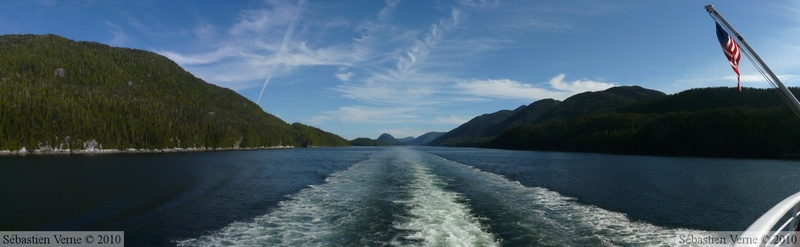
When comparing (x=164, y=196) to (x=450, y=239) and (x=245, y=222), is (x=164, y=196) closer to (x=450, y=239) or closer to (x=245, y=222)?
(x=245, y=222)

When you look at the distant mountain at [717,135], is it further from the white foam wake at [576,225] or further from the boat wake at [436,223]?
the boat wake at [436,223]

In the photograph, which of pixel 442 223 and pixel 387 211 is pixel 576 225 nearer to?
pixel 442 223

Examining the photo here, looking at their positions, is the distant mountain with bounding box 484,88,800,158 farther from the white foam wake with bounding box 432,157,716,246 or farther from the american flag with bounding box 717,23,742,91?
the american flag with bounding box 717,23,742,91

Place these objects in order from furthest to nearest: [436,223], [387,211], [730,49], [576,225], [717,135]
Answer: [717,135] < [387,211] < [576,225] < [436,223] < [730,49]

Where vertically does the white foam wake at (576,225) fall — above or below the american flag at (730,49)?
below

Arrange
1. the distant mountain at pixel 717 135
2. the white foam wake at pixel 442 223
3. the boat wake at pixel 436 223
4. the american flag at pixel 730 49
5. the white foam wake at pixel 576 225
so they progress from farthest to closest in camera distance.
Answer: the distant mountain at pixel 717 135 < the white foam wake at pixel 576 225 < the boat wake at pixel 436 223 < the white foam wake at pixel 442 223 < the american flag at pixel 730 49

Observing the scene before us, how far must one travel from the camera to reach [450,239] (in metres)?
19.3

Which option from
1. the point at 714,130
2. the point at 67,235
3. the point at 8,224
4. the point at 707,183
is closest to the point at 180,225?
the point at 67,235

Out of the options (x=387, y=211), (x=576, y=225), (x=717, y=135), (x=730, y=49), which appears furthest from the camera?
(x=717, y=135)

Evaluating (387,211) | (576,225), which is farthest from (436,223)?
(576,225)

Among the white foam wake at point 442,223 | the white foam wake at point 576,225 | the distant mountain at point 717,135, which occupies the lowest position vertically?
the white foam wake at point 576,225

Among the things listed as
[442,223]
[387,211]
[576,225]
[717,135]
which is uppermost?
[717,135]

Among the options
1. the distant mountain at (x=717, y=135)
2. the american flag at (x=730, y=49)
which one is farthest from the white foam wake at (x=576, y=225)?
the distant mountain at (x=717, y=135)

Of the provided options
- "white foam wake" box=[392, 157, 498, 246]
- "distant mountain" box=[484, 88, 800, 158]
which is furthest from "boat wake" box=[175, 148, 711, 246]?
"distant mountain" box=[484, 88, 800, 158]
